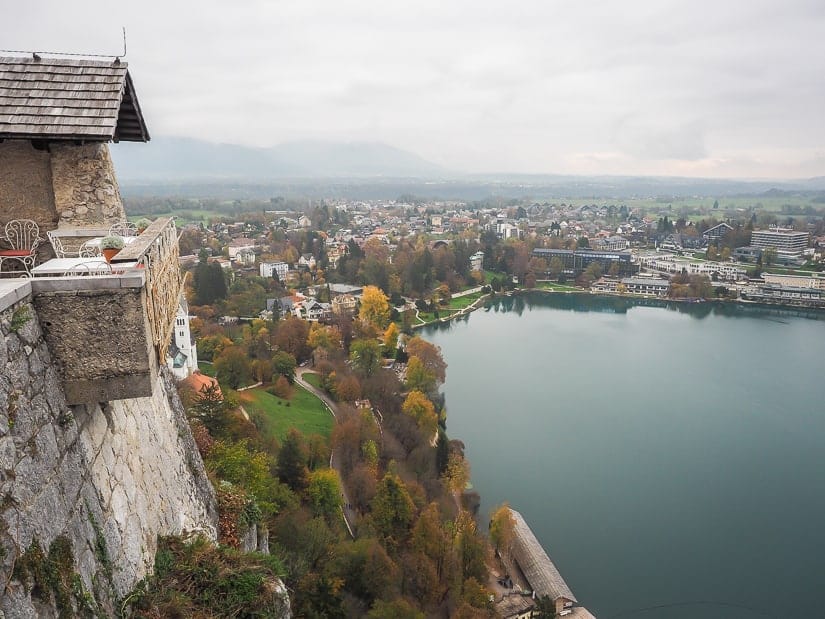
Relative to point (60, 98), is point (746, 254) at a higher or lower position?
lower

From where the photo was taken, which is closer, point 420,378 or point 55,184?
point 55,184

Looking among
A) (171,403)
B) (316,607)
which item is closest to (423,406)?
(316,607)

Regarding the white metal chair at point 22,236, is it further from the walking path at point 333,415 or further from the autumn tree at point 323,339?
the autumn tree at point 323,339

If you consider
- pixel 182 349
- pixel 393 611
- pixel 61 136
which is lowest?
pixel 393 611

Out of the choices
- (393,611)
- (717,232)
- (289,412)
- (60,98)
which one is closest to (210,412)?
(393,611)

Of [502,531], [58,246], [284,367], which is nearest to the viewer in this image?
[58,246]

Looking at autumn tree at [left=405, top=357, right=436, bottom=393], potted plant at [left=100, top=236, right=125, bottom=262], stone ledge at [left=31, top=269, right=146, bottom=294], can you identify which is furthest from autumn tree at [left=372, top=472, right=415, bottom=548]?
stone ledge at [left=31, top=269, right=146, bottom=294]

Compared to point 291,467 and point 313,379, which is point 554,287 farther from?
point 291,467
